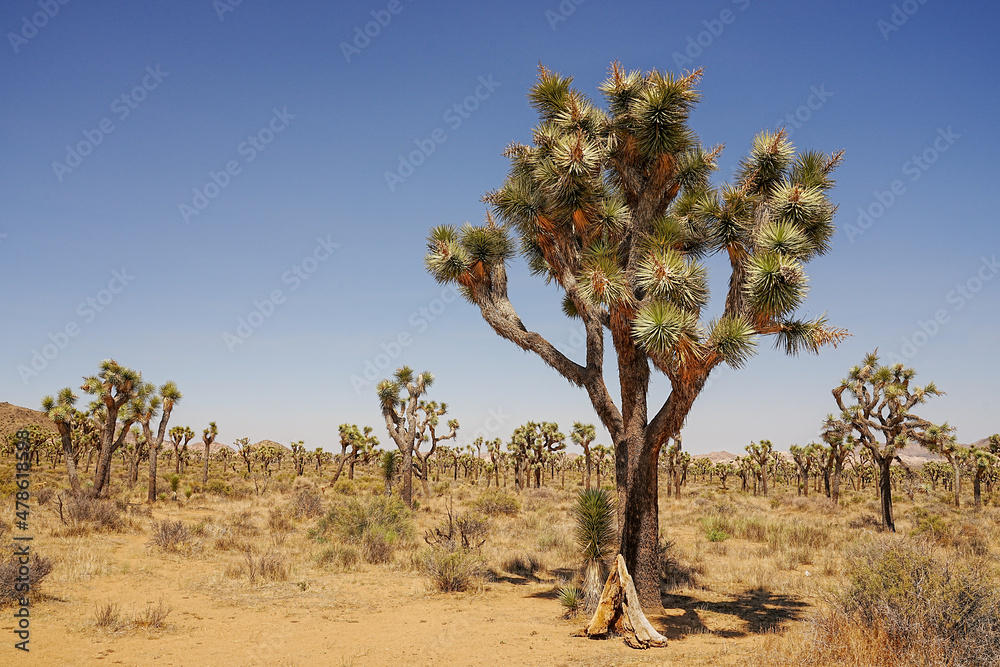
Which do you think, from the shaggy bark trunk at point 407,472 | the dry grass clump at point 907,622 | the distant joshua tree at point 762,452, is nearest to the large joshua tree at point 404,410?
the shaggy bark trunk at point 407,472

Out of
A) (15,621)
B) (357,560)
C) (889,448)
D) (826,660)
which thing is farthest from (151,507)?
(889,448)

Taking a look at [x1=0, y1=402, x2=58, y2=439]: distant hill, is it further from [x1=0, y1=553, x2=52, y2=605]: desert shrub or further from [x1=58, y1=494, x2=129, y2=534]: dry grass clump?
[x1=0, y1=553, x2=52, y2=605]: desert shrub

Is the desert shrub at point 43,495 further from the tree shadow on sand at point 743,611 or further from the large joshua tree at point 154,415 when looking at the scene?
the tree shadow on sand at point 743,611

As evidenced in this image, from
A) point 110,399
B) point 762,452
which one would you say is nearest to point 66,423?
point 110,399

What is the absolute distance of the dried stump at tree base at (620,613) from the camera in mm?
8227

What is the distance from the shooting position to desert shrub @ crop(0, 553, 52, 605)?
9109 mm

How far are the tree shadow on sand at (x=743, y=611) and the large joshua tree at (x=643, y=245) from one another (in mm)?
904

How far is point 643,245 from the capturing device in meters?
9.89

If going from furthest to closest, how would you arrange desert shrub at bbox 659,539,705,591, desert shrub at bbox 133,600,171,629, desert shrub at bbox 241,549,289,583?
desert shrub at bbox 659,539,705,591
desert shrub at bbox 241,549,289,583
desert shrub at bbox 133,600,171,629

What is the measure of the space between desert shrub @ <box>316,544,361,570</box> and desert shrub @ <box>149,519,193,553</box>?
3.87 meters

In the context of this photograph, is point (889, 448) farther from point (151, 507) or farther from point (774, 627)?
point (151, 507)

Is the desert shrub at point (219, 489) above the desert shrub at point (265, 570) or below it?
below

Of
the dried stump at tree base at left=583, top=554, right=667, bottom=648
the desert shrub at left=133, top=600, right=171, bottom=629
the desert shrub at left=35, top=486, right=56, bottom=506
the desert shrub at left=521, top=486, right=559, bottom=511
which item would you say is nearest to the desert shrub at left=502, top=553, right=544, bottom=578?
the dried stump at tree base at left=583, top=554, right=667, bottom=648

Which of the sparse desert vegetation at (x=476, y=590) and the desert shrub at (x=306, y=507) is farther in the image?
the desert shrub at (x=306, y=507)
